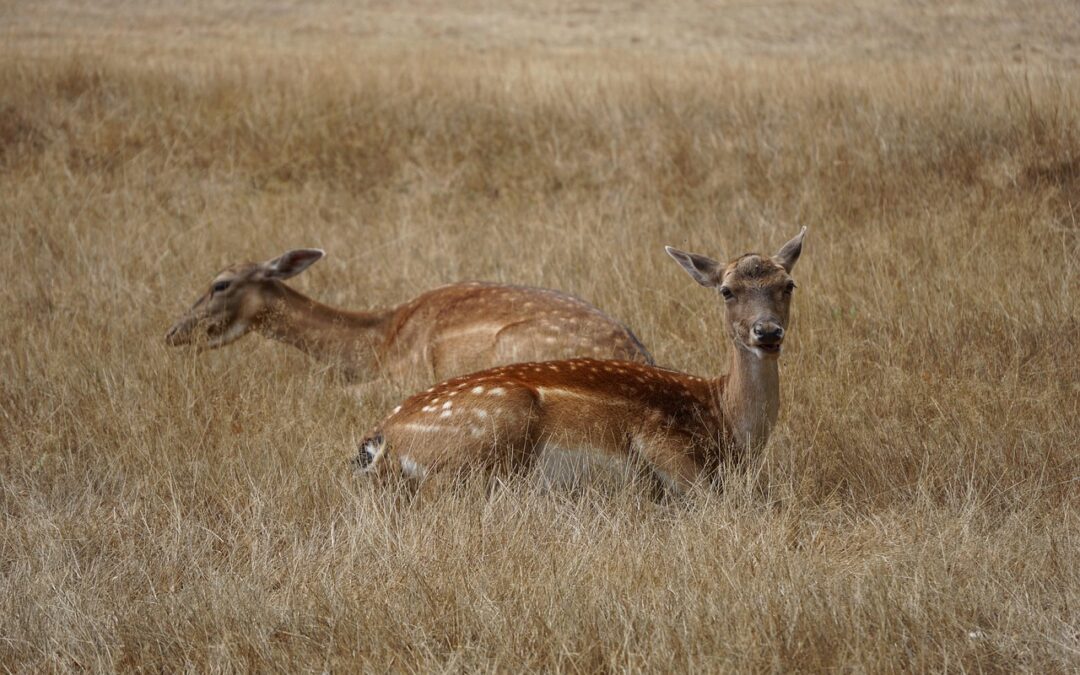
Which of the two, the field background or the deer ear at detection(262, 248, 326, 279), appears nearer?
the field background

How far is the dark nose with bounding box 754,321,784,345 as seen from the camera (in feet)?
16.0

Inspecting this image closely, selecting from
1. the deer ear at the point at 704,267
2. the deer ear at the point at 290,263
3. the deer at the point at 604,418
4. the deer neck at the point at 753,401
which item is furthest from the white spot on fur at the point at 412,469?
the deer ear at the point at 290,263

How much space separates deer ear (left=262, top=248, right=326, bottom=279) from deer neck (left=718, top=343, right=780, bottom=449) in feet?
10.2

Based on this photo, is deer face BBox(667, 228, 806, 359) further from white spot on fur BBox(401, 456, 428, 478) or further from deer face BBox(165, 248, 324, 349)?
deer face BBox(165, 248, 324, 349)

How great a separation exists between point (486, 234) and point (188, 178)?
3.04m

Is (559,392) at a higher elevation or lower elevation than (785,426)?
higher

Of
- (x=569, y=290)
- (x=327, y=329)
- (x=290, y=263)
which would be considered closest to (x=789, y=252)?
(x=569, y=290)

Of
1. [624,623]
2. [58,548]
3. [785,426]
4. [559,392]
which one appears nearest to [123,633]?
[58,548]

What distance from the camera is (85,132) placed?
11320 millimetres

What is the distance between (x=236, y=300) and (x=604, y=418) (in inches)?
130

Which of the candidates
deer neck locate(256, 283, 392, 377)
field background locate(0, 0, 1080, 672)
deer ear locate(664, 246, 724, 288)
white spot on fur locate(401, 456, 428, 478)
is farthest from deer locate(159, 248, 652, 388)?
white spot on fur locate(401, 456, 428, 478)

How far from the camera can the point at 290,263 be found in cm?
755

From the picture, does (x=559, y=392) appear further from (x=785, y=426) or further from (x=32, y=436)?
(x=32, y=436)

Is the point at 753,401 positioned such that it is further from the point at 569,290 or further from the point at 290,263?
the point at 290,263
